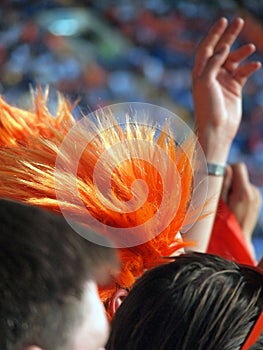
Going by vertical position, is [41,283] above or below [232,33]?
below

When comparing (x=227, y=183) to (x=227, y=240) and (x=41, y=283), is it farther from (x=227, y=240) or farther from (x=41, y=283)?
(x=41, y=283)

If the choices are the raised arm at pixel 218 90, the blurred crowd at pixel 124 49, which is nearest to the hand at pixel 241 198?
the raised arm at pixel 218 90

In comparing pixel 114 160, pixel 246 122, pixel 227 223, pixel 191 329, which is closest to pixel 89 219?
pixel 114 160

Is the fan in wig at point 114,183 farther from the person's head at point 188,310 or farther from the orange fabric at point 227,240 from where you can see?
the orange fabric at point 227,240

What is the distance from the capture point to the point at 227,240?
53.5 inches

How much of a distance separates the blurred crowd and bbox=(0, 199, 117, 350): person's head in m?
2.14

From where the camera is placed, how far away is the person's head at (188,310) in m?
0.70

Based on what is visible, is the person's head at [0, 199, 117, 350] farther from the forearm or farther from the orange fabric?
the orange fabric

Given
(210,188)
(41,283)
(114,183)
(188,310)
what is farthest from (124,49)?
(41,283)

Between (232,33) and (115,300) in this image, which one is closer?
(115,300)

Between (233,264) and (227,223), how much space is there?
24.0 inches

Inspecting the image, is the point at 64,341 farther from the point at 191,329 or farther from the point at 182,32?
the point at 182,32

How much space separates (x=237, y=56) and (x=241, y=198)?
0.34 meters

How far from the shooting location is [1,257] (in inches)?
22.2
